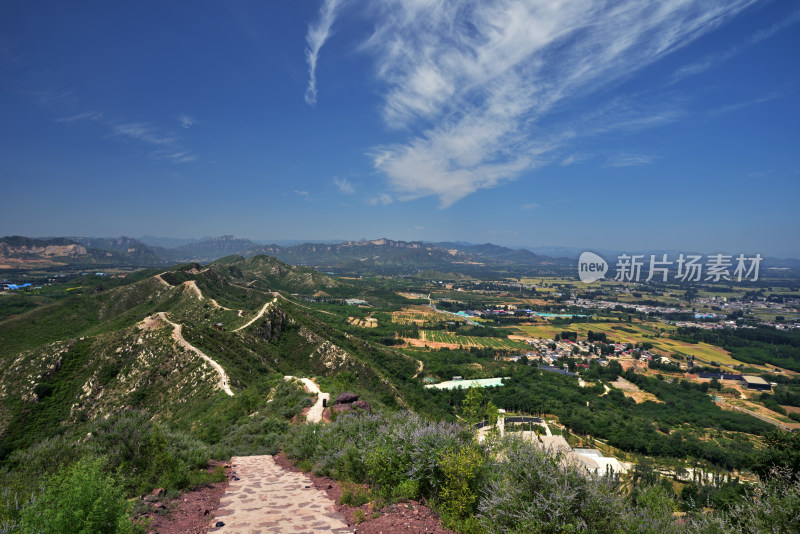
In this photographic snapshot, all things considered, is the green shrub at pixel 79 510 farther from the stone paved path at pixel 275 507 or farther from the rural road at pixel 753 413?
the rural road at pixel 753 413

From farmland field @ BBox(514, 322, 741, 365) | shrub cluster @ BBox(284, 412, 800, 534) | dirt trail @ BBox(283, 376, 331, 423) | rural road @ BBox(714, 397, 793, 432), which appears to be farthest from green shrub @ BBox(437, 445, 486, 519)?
farmland field @ BBox(514, 322, 741, 365)

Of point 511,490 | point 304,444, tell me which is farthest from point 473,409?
point 304,444

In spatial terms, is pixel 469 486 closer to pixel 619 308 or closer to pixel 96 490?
pixel 96 490

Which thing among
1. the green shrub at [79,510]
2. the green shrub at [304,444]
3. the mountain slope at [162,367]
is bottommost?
the mountain slope at [162,367]

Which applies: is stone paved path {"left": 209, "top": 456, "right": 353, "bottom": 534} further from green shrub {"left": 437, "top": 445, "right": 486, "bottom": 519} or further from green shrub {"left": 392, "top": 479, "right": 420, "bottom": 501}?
green shrub {"left": 437, "top": 445, "right": 486, "bottom": 519}

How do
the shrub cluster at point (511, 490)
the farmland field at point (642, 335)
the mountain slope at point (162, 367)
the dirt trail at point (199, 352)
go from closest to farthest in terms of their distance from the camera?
1. the shrub cluster at point (511, 490)
2. the dirt trail at point (199, 352)
3. the mountain slope at point (162, 367)
4. the farmland field at point (642, 335)

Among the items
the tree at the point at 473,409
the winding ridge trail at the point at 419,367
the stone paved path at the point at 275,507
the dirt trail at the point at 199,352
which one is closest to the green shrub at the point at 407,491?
the stone paved path at the point at 275,507
